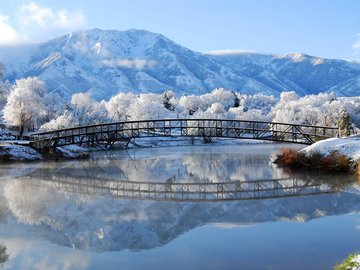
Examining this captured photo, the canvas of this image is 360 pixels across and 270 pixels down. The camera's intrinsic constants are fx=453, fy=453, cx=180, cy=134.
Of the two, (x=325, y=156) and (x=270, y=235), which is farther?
(x=325, y=156)

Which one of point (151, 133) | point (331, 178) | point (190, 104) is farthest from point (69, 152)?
point (190, 104)

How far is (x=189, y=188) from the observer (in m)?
29.4

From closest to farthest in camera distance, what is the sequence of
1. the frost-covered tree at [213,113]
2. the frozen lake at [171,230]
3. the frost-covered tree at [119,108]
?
the frozen lake at [171,230], the frost-covered tree at [119,108], the frost-covered tree at [213,113]

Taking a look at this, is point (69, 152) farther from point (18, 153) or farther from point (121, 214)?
point (121, 214)

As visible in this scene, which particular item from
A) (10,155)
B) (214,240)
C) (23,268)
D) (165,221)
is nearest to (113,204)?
(165,221)

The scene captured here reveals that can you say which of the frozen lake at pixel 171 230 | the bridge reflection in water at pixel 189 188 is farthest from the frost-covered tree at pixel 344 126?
the frozen lake at pixel 171 230

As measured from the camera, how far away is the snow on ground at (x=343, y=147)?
37.1 m

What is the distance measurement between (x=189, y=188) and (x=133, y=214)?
940 centimetres

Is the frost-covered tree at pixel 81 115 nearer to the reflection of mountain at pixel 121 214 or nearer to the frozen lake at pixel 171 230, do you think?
the reflection of mountain at pixel 121 214

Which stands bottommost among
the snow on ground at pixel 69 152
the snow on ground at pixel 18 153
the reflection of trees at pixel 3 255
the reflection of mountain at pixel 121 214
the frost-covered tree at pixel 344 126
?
the snow on ground at pixel 69 152

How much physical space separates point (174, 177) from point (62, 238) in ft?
63.3

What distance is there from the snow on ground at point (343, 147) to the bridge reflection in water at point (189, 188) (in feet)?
23.9

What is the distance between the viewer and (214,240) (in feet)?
51.0

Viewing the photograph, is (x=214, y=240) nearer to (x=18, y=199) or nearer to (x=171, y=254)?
(x=171, y=254)
